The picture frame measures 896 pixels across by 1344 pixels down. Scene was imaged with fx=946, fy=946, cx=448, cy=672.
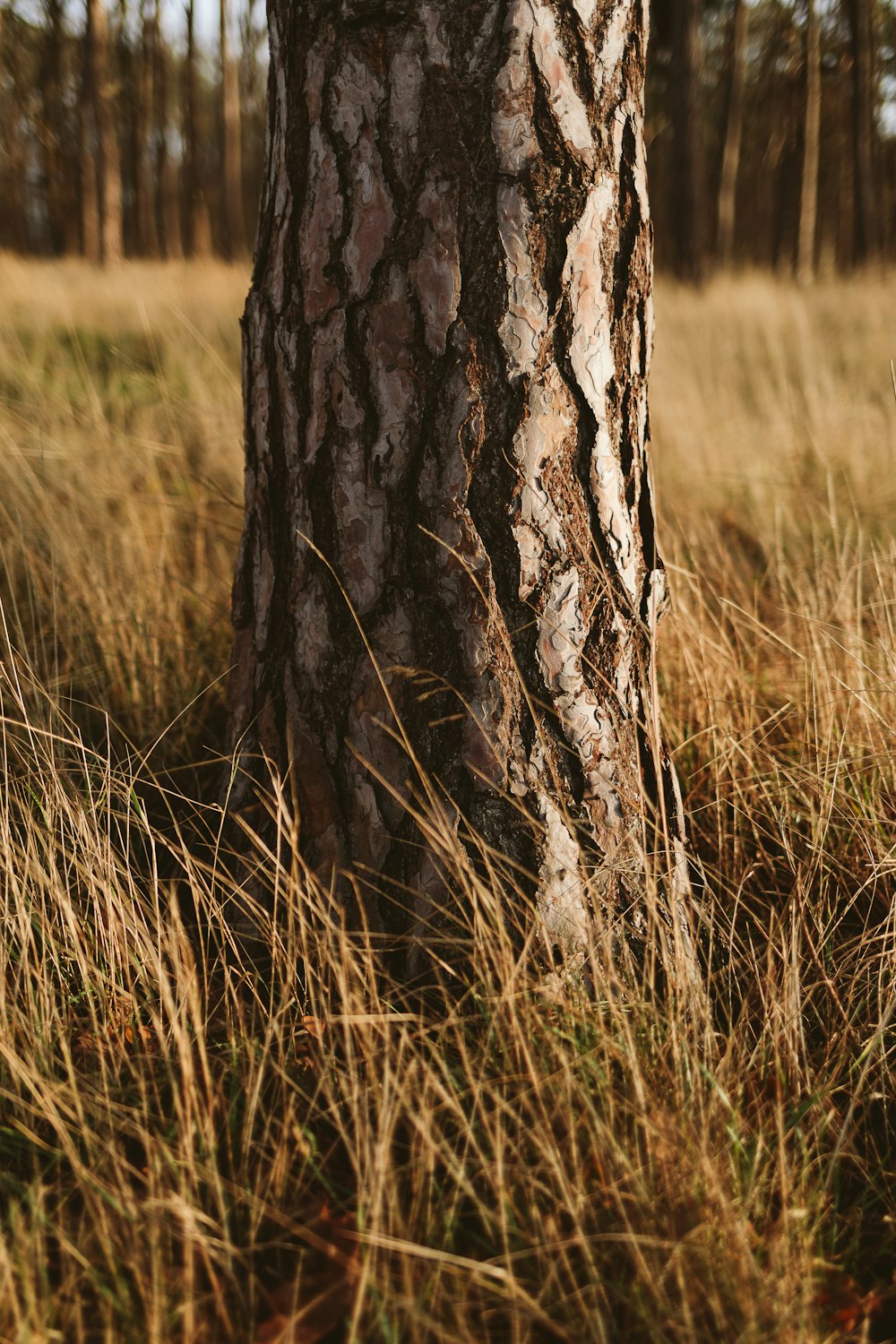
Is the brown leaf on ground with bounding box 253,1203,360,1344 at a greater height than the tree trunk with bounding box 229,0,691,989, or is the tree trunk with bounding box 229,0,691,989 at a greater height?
the tree trunk with bounding box 229,0,691,989

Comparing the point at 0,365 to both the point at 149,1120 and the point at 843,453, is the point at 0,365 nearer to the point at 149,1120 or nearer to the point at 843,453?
the point at 843,453

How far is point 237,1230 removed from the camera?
1.12 meters

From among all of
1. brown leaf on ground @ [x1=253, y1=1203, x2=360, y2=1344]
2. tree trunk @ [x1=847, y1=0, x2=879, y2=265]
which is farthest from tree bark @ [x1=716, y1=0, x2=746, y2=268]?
brown leaf on ground @ [x1=253, y1=1203, x2=360, y2=1344]

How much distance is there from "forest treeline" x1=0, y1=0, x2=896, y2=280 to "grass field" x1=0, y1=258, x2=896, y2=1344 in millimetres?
9364

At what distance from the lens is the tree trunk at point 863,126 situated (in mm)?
13688

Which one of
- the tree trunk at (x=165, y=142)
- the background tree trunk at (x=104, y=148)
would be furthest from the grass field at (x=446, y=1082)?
the tree trunk at (x=165, y=142)

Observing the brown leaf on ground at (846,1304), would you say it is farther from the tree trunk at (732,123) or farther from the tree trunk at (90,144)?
the tree trunk at (732,123)

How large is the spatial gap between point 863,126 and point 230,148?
9608 millimetres

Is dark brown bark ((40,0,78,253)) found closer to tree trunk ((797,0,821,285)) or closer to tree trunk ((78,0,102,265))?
tree trunk ((78,0,102,265))

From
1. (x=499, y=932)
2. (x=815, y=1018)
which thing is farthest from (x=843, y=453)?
(x=499, y=932)

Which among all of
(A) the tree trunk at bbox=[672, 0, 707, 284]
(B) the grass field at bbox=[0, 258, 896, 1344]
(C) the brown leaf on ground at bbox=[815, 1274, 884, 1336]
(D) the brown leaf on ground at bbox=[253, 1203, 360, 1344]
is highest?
(A) the tree trunk at bbox=[672, 0, 707, 284]

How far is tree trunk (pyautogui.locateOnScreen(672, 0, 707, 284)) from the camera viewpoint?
10.4 metres

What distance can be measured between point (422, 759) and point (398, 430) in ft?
1.65

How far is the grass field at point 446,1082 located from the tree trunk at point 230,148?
42.9ft
